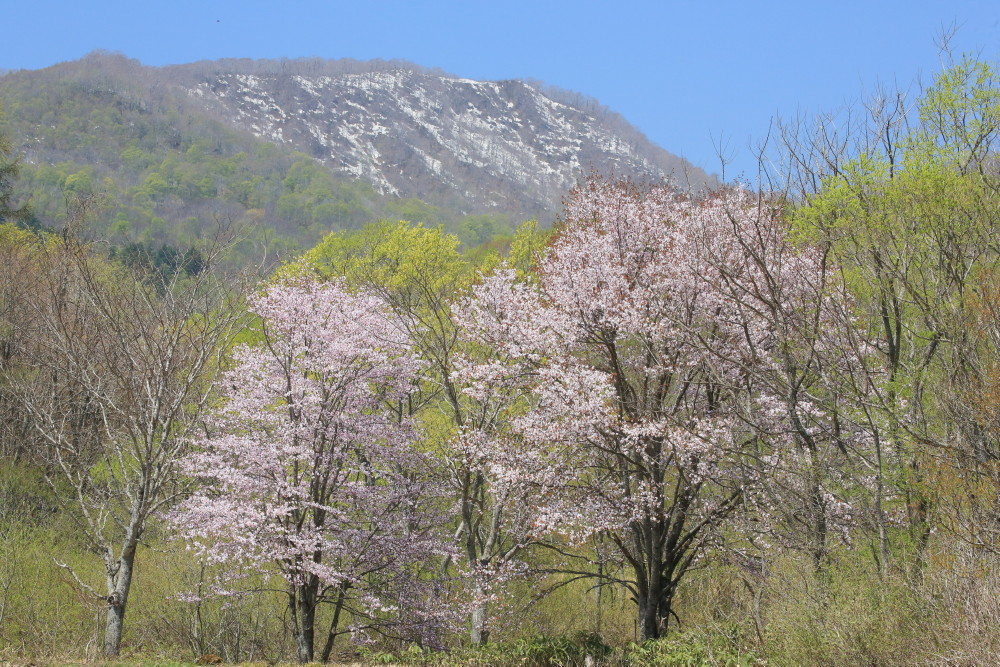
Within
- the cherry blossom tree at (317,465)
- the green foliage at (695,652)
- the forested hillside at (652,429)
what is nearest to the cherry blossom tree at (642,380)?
the forested hillside at (652,429)

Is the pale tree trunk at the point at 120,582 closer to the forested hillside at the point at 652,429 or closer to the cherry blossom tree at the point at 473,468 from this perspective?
the forested hillside at the point at 652,429

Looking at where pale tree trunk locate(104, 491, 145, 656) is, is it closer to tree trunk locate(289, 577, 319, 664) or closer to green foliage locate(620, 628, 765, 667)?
tree trunk locate(289, 577, 319, 664)

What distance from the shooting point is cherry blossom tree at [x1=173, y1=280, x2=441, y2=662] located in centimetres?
1250

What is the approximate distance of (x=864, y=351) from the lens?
11.4m

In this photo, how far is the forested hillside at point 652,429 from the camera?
9219mm

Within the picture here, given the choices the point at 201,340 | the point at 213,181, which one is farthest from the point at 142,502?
the point at 213,181

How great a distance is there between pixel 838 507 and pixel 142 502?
928 centimetres

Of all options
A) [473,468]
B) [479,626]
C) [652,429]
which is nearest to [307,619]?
[479,626]

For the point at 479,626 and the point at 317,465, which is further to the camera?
the point at 479,626

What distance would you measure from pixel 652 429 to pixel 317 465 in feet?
18.2

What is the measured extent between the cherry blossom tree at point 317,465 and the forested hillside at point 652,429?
0.06 metres

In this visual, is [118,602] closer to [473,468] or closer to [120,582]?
[120,582]

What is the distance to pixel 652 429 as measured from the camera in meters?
10.9

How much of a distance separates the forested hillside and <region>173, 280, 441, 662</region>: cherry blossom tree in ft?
0.21
